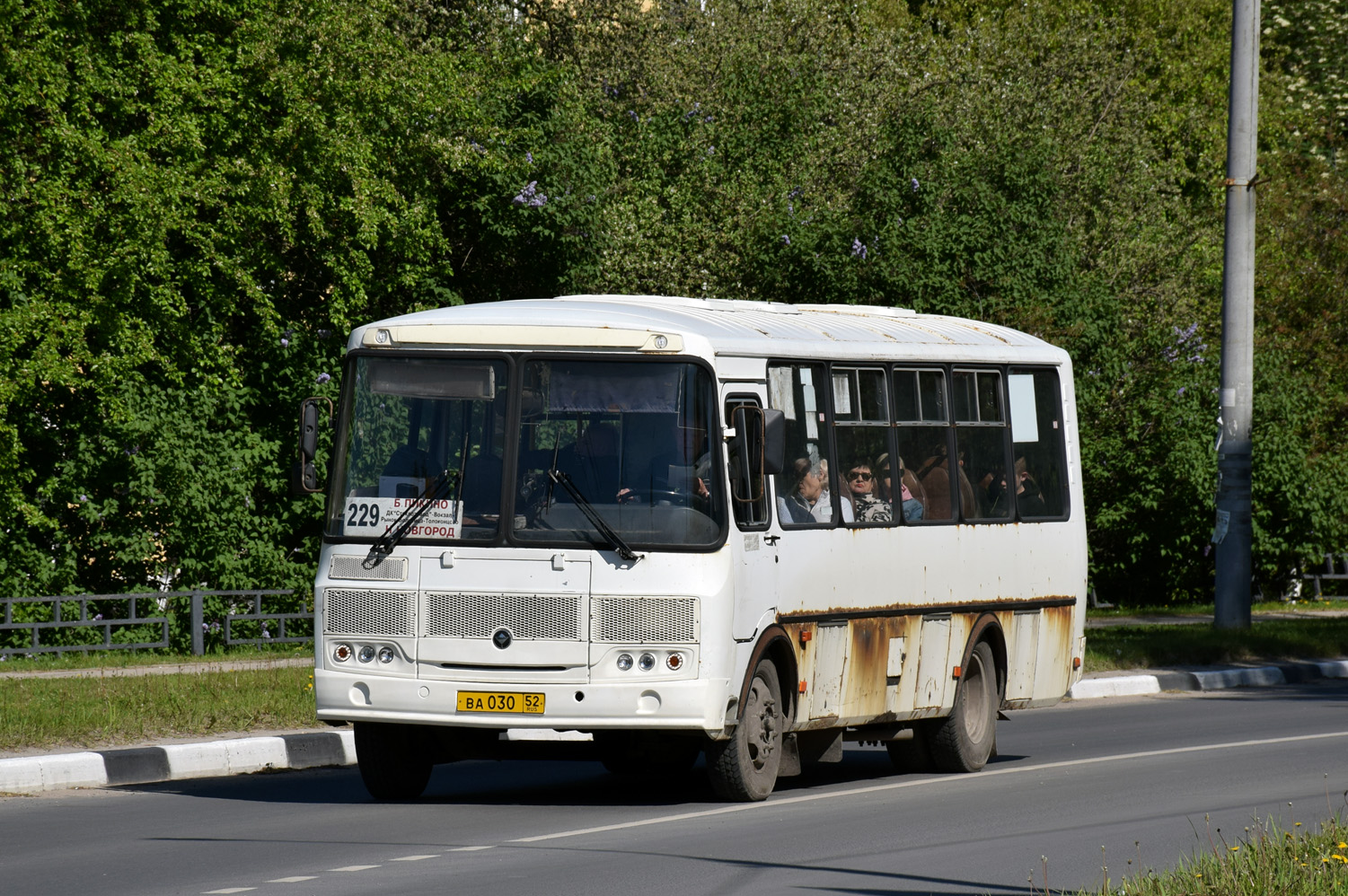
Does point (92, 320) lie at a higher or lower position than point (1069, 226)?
lower

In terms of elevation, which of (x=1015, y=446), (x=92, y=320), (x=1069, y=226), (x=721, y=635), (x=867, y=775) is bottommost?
(x=867, y=775)

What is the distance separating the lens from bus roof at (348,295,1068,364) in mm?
11742

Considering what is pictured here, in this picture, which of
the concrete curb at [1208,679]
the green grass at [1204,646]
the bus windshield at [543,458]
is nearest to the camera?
the bus windshield at [543,458]

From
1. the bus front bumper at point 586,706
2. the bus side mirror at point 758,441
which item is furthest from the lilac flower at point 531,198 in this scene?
the bus front bumper at point 586,706

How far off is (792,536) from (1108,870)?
3.67 m

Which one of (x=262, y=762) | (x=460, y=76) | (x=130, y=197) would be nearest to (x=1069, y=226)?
(x=460, y=76)

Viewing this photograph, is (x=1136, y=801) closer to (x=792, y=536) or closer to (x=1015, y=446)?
(x=792, y=536)

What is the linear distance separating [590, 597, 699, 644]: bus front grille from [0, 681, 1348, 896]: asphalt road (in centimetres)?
94

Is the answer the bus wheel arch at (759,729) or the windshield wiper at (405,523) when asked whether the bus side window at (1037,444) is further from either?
the windshield wiper at (405,523)

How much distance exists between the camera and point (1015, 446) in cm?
1504

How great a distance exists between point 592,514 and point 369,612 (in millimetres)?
1355

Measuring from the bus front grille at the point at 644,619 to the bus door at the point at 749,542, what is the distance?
0.31 metres

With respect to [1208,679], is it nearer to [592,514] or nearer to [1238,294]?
[1238,294]

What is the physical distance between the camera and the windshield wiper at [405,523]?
11.6m
